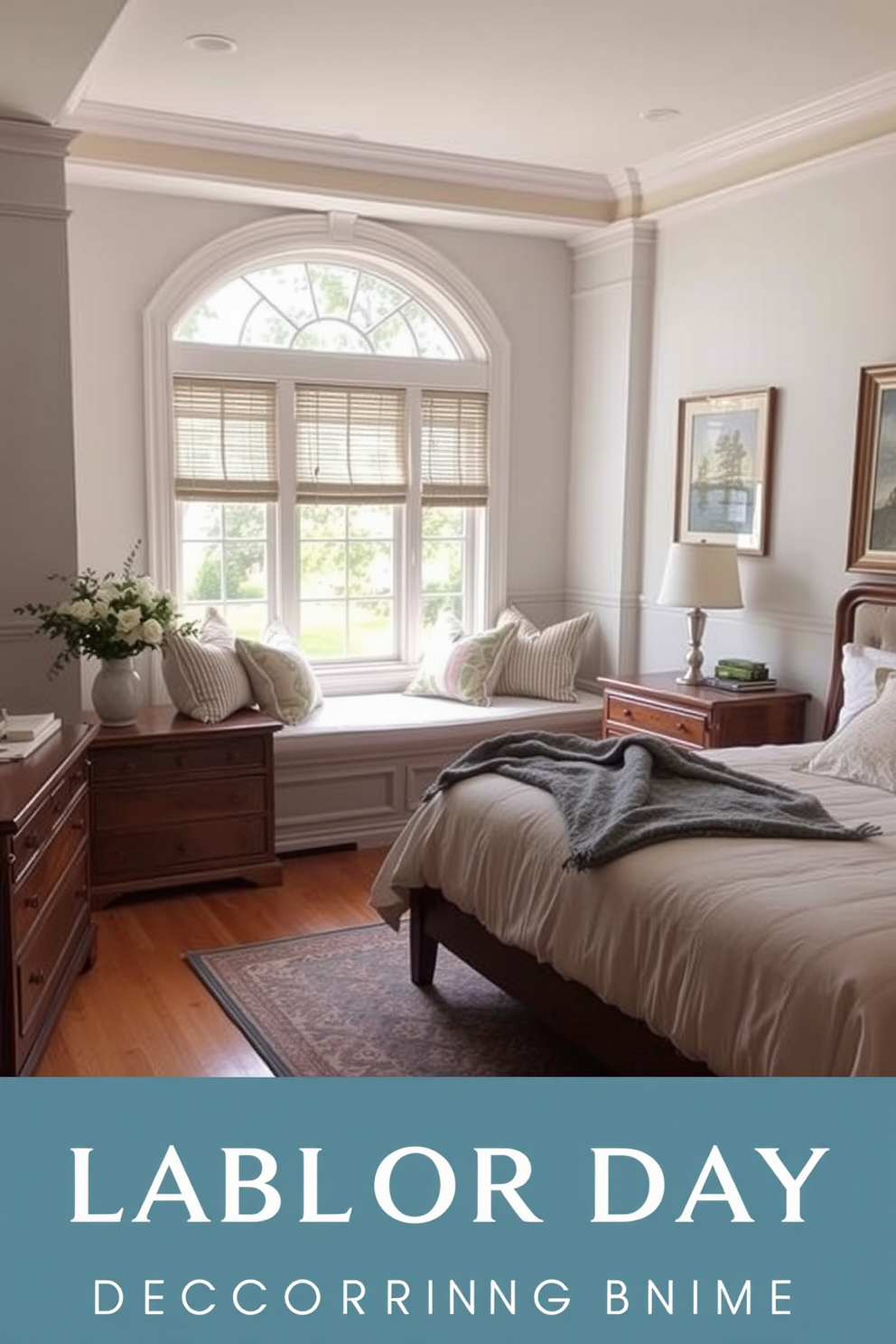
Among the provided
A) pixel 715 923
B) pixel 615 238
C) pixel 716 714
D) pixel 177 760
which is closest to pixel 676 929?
pixel 715 923

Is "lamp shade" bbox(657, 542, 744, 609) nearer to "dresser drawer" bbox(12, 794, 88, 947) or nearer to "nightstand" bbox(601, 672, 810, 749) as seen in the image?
"nightstand" bbox(601, 672, 810, 749)

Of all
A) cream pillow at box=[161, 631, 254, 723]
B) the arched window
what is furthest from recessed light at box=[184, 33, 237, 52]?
cream pillow at box=[161, 631, 254, 723]

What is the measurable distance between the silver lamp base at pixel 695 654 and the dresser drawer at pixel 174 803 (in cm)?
176

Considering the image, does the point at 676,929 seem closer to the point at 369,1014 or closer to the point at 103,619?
the point at 369,1014

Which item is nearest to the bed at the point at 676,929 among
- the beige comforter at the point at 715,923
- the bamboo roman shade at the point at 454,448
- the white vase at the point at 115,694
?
the beige comforter at the point at 715,923

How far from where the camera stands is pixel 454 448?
5719 millimetres

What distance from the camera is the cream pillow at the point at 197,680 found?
448 cm

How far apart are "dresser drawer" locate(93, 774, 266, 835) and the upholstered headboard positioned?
2134 mm

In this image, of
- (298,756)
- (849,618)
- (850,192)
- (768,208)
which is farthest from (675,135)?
(298,756)

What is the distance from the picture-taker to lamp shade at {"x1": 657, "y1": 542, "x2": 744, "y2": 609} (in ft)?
15.4

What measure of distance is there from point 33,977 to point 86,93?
3.14 metres

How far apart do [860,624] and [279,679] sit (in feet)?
7.29

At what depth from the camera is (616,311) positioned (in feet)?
18.1

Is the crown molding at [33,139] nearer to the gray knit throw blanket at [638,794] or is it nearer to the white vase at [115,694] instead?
the white vase at [115,694]
